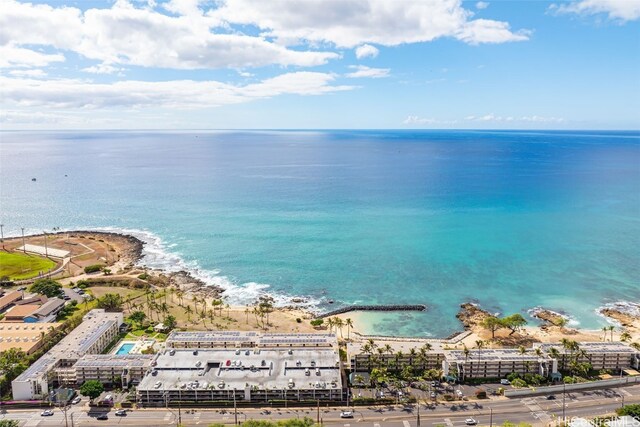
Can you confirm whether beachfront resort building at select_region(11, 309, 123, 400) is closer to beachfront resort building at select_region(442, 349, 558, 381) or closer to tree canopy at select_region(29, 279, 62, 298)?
tree canopy at select_region(29, 279, 62, 298)

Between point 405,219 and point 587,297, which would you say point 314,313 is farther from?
point 405,219

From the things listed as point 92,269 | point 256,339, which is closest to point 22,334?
point 92,269

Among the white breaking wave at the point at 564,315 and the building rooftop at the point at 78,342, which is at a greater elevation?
the building rooftop at the point at 78,342

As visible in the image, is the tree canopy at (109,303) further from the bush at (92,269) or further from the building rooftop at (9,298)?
the bush at (92,269)

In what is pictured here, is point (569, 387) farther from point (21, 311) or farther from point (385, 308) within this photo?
point (21, 311)

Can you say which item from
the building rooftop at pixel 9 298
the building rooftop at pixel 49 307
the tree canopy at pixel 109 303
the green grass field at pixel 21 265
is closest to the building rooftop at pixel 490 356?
the tree canopy at pixel 109 303

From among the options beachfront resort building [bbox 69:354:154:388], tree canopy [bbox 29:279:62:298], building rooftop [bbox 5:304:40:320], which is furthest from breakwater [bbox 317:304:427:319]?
tree canopy [bbox 29:279:62:298]

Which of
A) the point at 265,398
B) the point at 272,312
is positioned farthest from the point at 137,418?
the point at 272,312
